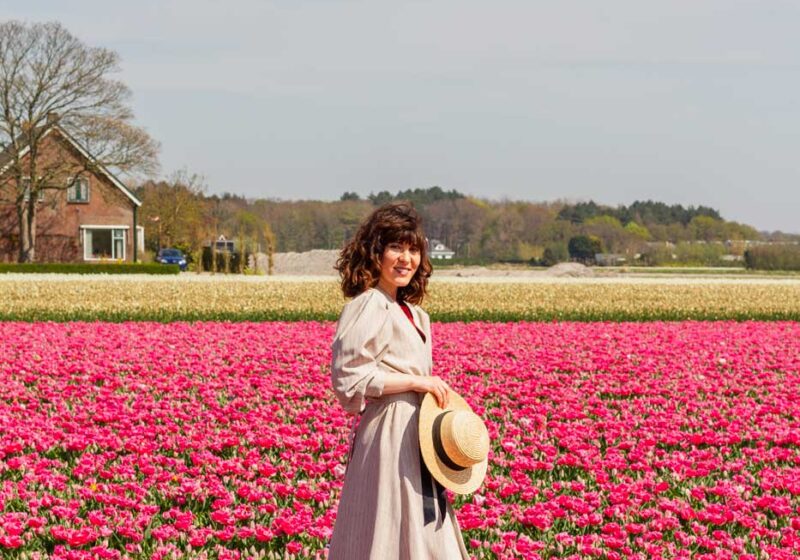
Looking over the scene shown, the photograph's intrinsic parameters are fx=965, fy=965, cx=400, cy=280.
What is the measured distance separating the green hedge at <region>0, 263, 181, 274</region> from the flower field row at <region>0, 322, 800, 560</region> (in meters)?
32.3

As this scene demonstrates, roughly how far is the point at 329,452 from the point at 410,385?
4.00 meters

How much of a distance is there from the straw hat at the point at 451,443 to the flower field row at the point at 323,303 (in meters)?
17.9

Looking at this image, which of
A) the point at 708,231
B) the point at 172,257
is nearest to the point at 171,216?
the point at 172,257

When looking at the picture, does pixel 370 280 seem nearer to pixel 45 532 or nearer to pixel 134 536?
pixel 134 536

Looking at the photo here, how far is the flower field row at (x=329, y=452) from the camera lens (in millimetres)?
5906

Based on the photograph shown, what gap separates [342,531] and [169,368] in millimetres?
8772

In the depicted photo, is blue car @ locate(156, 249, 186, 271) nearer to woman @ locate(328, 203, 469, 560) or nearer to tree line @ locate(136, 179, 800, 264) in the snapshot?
tree line @ locate(136, 179, 800, 264)

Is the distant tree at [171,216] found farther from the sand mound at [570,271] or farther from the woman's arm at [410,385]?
the woman's arm at [410,385]

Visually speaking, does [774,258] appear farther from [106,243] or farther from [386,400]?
[386,400]

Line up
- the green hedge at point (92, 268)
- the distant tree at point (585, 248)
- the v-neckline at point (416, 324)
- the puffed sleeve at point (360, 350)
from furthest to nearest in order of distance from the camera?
the distant tree at point (585, 248)
the green hedge at point (92, 268)
the v-neckline at point (416, 324)
the puffed sleeve at point (360, 350)

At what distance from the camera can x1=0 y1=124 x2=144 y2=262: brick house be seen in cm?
5678

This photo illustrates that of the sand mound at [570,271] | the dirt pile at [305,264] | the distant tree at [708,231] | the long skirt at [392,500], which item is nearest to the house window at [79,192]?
the dirt pile at [305,264]

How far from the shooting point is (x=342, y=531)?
168 inches

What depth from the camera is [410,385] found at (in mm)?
4164
